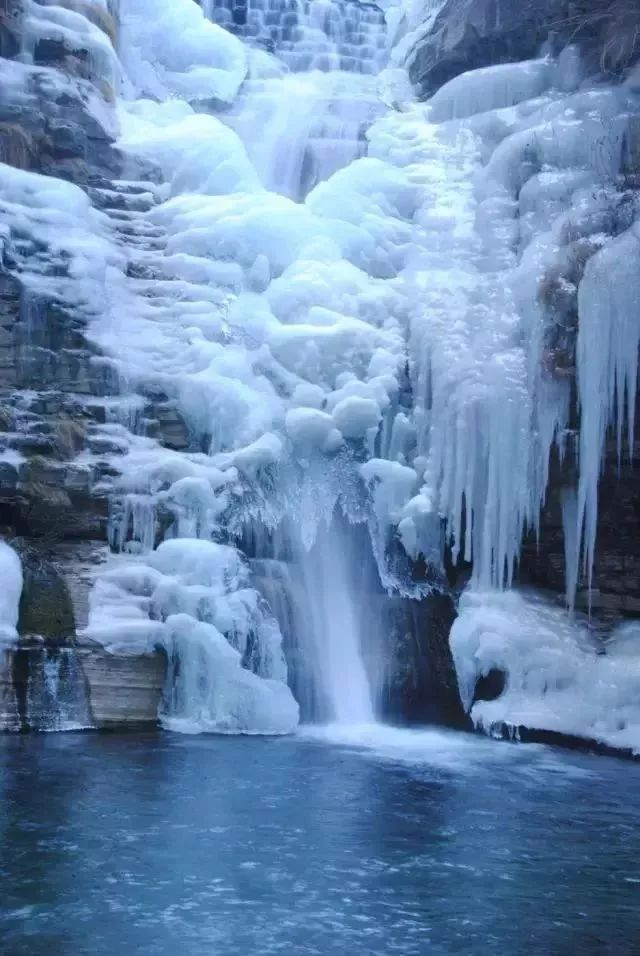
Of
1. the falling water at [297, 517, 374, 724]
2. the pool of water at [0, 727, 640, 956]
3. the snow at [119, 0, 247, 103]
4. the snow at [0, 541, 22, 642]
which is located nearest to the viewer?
the pool of water at [0, 727, 640, 956]

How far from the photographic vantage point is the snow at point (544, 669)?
9273mm

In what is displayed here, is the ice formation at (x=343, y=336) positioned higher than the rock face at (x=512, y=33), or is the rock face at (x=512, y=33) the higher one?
the rock face at (x=512, y=33)

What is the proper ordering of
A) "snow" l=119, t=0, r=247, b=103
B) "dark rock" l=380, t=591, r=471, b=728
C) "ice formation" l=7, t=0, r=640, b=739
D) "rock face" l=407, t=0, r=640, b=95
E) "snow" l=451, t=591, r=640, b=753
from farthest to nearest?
"snow" l=119, t=0, r=247, b=103 < "rock face" l=407, t=0, r=640, b=95 < "dark rock" l=380, t=591, r=471, b=728 < "ice formation" l=7, t=0, r=640, b=739 < "snow" l=451, t=591, r=640, b=753

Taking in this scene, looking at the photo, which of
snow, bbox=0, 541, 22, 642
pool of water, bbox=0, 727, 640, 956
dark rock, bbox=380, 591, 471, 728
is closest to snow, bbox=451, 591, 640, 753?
dark rock, bbox=380, 591, 471, 728

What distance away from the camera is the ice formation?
31.1ft

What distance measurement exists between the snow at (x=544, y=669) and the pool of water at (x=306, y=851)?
39.0 inches

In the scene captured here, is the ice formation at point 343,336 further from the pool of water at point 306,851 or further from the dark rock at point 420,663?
the pool of water at point 306,851

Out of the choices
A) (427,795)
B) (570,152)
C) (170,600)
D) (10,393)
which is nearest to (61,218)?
(10,393)

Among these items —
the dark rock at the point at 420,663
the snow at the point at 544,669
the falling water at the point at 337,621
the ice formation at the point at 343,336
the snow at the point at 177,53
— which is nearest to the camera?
the snow at the point at 544,669

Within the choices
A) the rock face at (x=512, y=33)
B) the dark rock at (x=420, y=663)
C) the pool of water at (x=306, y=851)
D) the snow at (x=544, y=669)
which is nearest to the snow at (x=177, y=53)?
the rock face at (x=512, y=33)

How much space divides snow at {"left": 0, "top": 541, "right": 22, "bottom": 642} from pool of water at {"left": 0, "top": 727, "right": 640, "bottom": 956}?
89cm

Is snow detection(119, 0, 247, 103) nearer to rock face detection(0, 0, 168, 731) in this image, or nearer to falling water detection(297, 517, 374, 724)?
rock face detection(0, 0, 168, 731)

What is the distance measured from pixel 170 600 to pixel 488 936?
499 centimetres

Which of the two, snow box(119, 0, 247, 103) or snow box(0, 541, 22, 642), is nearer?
snow box(0, 541, 22, 642)
